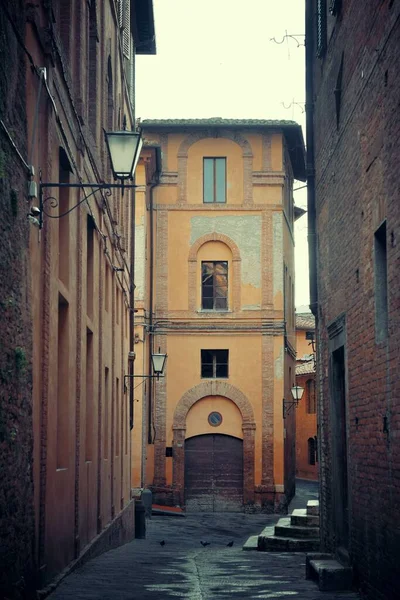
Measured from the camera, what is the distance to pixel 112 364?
1967 centimetres

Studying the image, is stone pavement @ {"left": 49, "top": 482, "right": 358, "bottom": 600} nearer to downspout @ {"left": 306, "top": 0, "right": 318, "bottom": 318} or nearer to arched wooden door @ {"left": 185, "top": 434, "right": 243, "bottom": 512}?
downspout @ {"left": 306, "top": 0, "right": 318, "bottom": 318}

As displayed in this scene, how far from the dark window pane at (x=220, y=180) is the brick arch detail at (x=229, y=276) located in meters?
1.24

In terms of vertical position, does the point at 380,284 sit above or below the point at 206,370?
below

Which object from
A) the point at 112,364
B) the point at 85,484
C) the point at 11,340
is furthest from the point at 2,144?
the point at 112,364

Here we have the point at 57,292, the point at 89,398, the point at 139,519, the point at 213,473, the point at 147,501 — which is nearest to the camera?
the point at 57,292

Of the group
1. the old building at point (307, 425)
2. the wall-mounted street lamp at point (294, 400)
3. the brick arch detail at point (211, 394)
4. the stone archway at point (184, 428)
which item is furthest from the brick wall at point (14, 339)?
the old building at point (307, 425)

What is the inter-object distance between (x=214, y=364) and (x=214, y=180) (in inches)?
238

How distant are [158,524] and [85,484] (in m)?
14.9

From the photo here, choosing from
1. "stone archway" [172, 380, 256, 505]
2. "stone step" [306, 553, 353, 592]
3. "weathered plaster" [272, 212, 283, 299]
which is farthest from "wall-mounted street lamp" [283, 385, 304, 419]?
"stone step" [306, 553, 353, 592]

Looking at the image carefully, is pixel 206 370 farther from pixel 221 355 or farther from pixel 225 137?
pixel 225 137

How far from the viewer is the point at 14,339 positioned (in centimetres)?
801

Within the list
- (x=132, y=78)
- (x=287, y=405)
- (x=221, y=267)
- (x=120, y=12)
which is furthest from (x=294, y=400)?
(x=120, y=12)

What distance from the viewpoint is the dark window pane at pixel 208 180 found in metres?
34.6

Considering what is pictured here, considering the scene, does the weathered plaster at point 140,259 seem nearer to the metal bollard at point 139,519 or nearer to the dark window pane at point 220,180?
the dark window pane at point 220,180
